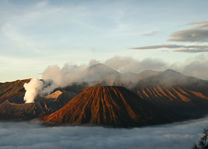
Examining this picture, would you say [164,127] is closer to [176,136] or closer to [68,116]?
[176,136]

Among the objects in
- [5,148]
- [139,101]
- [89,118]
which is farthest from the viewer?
[139,101]

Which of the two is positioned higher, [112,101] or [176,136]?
[112,101]

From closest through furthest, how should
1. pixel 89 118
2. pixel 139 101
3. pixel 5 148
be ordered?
pixel 5 148, pixel 89 118, pixel 139 101

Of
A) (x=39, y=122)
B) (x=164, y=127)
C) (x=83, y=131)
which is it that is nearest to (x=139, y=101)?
(x=164, y=127)

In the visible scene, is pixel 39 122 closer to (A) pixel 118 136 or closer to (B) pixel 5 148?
(B) pixel 5 148

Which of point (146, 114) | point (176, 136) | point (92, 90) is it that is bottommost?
point (176, 136)

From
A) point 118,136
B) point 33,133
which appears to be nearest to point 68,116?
point 33,133

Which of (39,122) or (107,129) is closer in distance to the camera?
(107,129)
